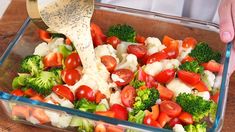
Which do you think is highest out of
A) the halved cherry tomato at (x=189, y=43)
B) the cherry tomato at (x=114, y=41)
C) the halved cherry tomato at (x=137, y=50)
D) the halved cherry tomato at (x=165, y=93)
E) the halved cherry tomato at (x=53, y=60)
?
the halved cherry tomato at (x=189, y=43)

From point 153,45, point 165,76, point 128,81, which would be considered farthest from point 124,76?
point 153,45

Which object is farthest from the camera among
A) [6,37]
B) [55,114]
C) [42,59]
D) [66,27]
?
[6,37]

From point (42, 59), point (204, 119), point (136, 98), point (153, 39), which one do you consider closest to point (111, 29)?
point (153, 39)

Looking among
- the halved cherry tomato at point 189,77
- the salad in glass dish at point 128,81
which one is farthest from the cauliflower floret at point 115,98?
the halved cherry tomato at point 189,77

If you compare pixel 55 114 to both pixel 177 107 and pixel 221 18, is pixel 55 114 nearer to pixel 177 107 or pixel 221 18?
pixel 177 107

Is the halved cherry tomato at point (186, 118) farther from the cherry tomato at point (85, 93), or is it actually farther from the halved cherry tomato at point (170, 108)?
the cherry tomato at point (85, 93)

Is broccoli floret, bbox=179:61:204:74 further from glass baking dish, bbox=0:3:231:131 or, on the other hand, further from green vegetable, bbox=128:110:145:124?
green vegetable, bbox=128:110:145:124

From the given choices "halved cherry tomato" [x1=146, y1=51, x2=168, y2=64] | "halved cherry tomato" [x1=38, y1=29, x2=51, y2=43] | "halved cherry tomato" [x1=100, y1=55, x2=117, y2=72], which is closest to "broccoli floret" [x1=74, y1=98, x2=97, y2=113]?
"halved cherry tomato" [x1=100, y1=55, x2=117, y2=72]

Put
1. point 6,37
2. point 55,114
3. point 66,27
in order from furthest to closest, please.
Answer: point 6,37
point 66,27
point 55,114
